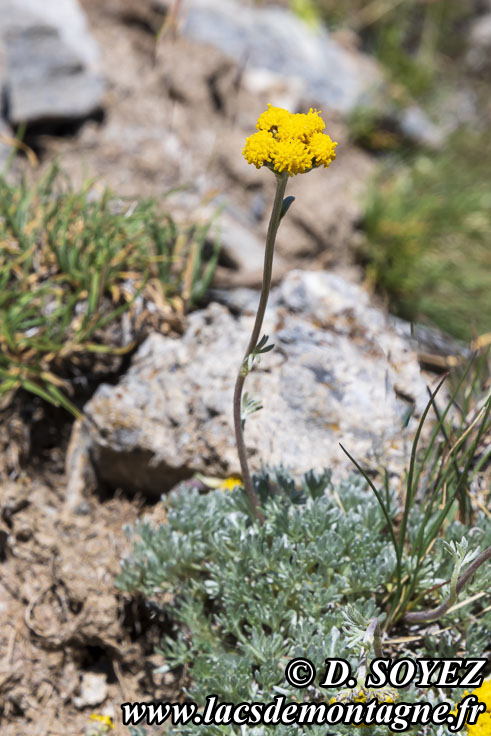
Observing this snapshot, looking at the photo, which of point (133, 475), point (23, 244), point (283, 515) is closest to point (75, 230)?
point (23, 244)

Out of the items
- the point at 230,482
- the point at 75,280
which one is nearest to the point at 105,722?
the point at 230,482

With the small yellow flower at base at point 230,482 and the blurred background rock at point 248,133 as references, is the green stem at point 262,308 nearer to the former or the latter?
the small yellow flower at base at point 230,482

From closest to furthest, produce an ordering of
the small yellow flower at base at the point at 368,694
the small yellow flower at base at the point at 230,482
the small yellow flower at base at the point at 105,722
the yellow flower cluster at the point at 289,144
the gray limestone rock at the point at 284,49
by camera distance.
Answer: the yellow flower cluster at the point at 289,144 < the small yellow flower at base at the point at 368,694 < the small yellow flower at base at the point at 105,722 < the small yellow flower at base at the point at 230,482 < the gray limestone rock at the point at 284,49

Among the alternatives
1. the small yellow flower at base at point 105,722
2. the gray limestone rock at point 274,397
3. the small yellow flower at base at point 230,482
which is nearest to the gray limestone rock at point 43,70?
the gray limestone rock at point 274,397

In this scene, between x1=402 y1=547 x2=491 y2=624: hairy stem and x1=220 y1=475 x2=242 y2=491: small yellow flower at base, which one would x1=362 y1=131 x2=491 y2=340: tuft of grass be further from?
x1=402 y1=547 x2=491 y2=624: hairy stem

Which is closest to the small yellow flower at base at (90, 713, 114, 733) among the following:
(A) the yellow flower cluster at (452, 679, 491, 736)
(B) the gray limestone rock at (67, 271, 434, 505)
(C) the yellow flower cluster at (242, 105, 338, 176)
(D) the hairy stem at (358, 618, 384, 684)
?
(B) the gray limestone rock at (67, 271, 434, 505)
